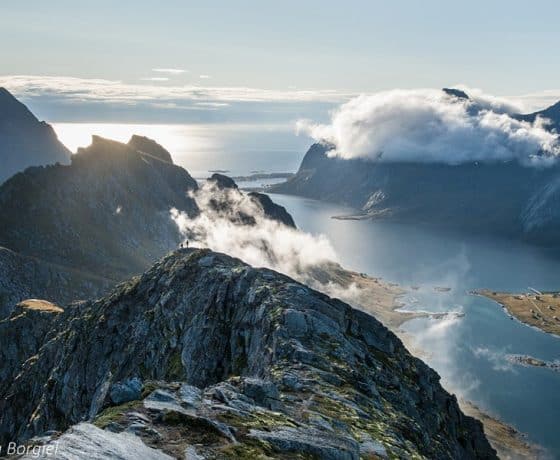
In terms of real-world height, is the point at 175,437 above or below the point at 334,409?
above

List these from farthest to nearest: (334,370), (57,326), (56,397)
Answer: (57,326), (56,397), (334,370)

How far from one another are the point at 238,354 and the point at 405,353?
26651mm

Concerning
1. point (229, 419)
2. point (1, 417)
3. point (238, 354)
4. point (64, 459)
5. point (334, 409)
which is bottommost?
point (1, 417)

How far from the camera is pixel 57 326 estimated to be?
457 ft

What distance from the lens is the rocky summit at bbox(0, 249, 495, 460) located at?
131 ft

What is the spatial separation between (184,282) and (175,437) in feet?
210

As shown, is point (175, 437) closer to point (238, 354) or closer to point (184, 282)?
point (238, 354)

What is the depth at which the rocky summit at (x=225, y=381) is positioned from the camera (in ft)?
131

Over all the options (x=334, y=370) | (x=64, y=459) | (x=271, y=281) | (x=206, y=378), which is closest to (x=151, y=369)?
(x=206, y=378)

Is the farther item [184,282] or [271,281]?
[184,282]

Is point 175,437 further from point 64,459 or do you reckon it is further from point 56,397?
point 56,397

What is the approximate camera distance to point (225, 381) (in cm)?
5466

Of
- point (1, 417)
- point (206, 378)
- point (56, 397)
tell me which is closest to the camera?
point (206, 378)

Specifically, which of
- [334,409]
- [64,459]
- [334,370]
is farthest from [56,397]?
[64,459]
